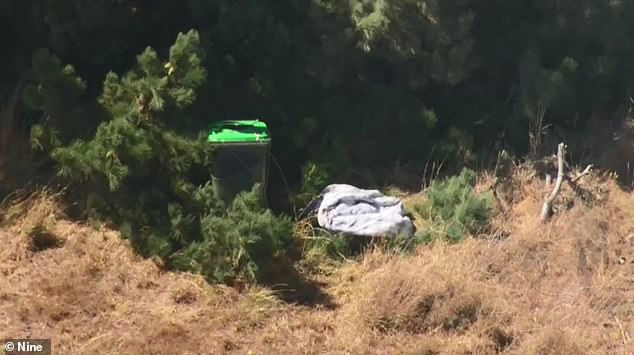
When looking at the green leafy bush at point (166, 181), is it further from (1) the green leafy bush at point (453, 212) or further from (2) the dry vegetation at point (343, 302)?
(1) the green leafy bush at point (453, 212)

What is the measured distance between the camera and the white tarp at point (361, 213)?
5574 mm

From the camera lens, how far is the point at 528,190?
20.4 ft

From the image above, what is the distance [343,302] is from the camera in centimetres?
518

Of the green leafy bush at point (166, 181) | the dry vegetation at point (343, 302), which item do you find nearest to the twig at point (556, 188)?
the dry vegetation at point (343, 302)

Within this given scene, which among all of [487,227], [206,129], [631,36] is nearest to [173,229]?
[206,129]

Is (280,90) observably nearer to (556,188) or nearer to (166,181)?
(166,181)

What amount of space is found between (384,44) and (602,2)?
198 centimetres

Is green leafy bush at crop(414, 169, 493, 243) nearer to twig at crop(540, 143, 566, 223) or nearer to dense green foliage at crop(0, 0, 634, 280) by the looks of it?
dense green foliage at crop(0, 0, 634, 280)

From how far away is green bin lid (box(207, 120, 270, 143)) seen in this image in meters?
5.56

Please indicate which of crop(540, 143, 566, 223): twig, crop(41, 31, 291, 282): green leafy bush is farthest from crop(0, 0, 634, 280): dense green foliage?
crop(540, 143, 566, 223): twig

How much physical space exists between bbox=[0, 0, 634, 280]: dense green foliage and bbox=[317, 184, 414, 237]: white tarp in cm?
29

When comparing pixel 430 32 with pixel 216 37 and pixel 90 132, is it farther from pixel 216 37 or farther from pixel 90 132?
pixel 90 132

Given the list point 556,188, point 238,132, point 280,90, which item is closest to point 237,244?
point 238,132

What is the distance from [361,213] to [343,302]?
69cm
